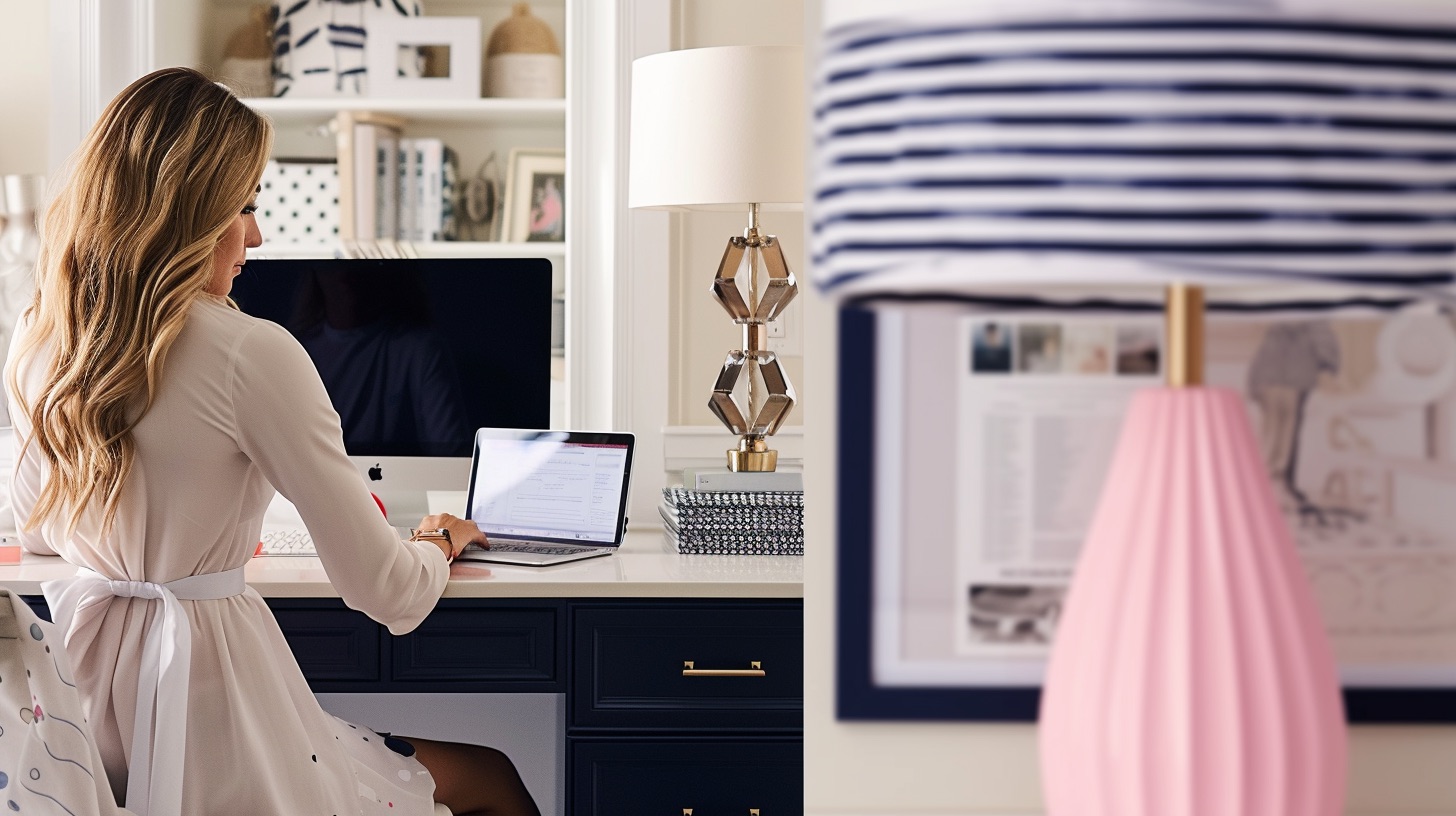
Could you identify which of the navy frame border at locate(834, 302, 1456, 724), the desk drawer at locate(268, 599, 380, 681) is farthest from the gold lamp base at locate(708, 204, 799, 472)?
the navy frame border at locate(834, 302, 1456, 724)

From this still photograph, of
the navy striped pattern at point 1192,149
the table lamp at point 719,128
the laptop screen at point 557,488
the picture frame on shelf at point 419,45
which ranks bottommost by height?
the laptop screen at point 557,488

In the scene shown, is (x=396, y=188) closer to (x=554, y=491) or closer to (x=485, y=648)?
(x=554, y=491)

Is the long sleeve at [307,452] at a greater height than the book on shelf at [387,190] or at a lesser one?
lesser

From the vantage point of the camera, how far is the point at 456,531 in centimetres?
190

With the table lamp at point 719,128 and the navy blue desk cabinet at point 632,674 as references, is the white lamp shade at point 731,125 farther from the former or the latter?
the navy blue desk cabinet at point 632,674

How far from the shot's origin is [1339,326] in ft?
2.55

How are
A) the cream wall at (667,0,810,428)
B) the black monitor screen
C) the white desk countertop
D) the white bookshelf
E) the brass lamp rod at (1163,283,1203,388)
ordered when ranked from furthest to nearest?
the white bookshelf < the cream wall at (667,0,810,428) < the black monitor screen < the white desk countertop < the brass lamp rod at (1163,283,1203,388)

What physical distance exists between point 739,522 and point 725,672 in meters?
0.31

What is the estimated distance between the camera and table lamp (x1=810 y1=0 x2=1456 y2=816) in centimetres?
48

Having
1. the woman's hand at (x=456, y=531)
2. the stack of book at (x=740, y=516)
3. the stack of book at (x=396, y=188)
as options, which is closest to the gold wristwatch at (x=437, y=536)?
the woman's hand at (x=456, y=531)

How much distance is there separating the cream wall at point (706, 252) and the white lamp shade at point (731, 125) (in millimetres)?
504

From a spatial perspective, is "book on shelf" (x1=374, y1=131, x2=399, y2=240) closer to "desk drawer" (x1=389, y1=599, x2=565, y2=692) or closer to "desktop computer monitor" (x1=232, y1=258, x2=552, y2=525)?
"desktop computer monitor" (x1=232, y1=258, x2=552, y2=525)

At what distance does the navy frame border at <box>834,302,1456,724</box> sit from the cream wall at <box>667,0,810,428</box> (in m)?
1.60

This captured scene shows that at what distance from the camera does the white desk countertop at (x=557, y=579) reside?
1.74 metres
